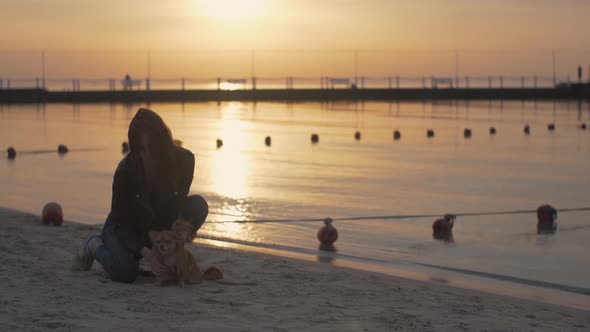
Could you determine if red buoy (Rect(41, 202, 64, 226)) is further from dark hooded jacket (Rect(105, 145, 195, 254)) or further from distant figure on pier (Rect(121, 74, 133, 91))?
distant figure on pier (Rect(121, 74, 133, 91))

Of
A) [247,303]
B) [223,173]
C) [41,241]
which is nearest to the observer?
[247,303]

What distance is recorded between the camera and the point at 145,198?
6.60m

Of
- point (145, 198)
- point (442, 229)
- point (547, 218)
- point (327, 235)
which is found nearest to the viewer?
point (145, 198)

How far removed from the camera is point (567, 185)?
51.4 ft

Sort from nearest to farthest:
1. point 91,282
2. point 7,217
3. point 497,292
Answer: point 91,282, point 497,292, point 7,217

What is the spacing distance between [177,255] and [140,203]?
496 millimetres

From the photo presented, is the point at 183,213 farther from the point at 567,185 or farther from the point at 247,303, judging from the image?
the point at 567,185

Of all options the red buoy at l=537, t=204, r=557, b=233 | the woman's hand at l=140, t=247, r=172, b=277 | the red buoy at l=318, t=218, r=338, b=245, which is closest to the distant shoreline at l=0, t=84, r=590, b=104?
the red buoy at l=537, t=204, r=557, b=233

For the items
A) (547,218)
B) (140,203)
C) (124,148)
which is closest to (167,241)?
(140,203)

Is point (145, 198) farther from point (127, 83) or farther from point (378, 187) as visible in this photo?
point (127, 83)

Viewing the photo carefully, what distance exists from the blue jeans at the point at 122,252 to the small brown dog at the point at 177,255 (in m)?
0.20

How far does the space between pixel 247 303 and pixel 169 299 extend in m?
0.56

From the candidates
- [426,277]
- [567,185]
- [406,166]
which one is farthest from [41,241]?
[406,166]

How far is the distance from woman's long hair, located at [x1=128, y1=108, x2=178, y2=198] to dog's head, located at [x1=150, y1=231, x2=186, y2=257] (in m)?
0.47
